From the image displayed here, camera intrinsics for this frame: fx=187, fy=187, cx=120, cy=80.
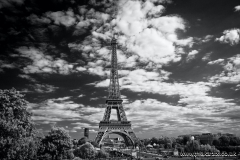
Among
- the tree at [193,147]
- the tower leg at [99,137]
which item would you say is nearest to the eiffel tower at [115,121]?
the tower leg at [99,137]

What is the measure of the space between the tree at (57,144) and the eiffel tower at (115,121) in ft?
110

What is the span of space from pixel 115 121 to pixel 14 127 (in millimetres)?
→ 52020

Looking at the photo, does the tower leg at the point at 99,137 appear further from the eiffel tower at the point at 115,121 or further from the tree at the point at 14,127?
the tree at the point at 14,127

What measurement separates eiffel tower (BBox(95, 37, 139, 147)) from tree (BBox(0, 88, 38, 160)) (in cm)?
4435

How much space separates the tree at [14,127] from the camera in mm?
21750

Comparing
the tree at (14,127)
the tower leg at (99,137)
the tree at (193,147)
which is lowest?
the tree at (193,147)

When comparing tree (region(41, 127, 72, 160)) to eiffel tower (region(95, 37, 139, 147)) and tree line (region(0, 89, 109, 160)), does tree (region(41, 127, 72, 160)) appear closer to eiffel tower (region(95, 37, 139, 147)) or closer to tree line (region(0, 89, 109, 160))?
tree line (region(0, 89, 109, 160))

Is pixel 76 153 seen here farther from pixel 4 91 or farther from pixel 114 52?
pixel 114 52

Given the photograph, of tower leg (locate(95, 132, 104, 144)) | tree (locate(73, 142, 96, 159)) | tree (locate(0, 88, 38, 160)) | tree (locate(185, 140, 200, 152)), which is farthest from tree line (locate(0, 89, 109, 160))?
tree (locate(185, 140, 200, 152))

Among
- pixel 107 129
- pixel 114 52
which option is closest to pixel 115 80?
pixel 114 52

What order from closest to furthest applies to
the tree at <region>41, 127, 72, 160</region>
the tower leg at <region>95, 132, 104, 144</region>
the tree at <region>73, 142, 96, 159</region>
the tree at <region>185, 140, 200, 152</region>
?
the tree at <region>41, 127, 72, 160</region>, the tree at <region>73, 142, 96, 159</region>, the tree at <region>185, 140, 200, 152</region>, the tower leg at <region>95, 132, 104, 144</region>

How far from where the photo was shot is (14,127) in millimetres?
21672

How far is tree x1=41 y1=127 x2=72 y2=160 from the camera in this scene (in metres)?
33.4

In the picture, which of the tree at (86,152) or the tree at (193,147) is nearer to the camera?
the tree at (86,152)
